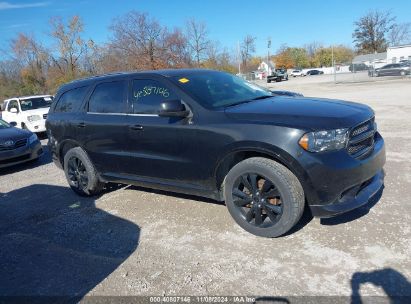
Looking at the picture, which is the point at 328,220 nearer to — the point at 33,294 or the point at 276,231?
the point at 276,231

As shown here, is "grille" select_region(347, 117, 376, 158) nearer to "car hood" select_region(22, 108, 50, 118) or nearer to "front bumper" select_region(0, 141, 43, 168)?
"front bumper" select_region(0, 141, 43, 168)

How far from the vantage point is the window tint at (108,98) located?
4828 millimetres

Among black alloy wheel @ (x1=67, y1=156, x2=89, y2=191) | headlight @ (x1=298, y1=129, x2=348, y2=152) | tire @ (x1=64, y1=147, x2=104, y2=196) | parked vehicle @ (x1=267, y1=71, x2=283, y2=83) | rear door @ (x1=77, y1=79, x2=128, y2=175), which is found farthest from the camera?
parked vehicle @ (x1=267, y1=71, x2=283, y2=83)

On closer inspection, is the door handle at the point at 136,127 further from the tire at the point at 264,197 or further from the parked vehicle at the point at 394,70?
the parked vehicle at the point at 394,70

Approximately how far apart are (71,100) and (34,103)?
342 inches

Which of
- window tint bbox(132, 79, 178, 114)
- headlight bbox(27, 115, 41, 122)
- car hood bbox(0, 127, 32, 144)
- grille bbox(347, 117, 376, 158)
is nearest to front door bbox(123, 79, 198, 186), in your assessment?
window tint bbox(132, 79, 178, 114)

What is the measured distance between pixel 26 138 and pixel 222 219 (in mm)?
6191

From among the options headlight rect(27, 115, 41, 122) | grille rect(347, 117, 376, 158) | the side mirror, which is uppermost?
the side mirror

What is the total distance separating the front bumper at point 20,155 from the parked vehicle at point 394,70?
32.0 meters

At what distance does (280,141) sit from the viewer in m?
3.40

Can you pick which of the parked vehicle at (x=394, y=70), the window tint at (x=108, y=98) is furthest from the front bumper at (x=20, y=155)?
the parked vehicle at (x=394, y=70)

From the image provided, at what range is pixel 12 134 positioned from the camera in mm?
8422

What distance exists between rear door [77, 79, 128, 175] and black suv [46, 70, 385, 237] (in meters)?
0.01

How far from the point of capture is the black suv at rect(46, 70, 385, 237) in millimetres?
3375
